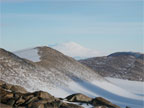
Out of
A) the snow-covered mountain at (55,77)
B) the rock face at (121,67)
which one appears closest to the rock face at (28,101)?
the snow-covered mountain at (55,77)

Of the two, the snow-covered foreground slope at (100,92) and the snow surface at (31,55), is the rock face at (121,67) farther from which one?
the snow-covered foreground slope at (100,92)

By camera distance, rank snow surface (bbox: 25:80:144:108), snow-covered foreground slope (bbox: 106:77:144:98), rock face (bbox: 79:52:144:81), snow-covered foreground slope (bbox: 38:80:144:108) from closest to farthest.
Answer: snow surface (bbox: 25:80:144:108) → snow-covered foreground slope (bbox: 38:80:144:108) → snow-covered foreground slope (bbox: 106:77:144:98) → rock face (bbox: 79:52:144:81)

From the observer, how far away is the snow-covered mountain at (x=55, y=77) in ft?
104

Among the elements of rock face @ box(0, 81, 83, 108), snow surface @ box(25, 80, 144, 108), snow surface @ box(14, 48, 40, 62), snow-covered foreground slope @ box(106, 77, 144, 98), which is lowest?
rock face @ box(0, 81, 83, 108)

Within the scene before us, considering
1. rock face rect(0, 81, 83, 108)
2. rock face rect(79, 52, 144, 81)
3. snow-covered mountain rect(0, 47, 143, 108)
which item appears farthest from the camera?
rock face rect(79, 52, 144, 81)

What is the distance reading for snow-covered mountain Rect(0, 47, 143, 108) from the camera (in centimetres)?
3178

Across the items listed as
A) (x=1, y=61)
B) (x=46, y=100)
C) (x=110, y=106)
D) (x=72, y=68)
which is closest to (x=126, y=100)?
(x=72, y=68)

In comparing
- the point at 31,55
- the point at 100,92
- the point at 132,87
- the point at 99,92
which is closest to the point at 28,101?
the point at 99,92

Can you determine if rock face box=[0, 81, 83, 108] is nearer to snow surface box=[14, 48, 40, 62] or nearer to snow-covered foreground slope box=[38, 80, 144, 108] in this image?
snow-covered foreground slope box=[38, 80, 144, 108]

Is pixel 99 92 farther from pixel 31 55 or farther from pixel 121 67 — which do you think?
pixel 121 67

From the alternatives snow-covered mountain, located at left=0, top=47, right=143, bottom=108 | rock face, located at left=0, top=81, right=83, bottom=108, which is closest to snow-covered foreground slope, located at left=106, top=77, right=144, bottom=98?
snow-covered mountain, located at left=0, top=47, right=143, bottom=108

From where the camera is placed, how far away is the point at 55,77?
121ft

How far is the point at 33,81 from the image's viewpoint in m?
32.2

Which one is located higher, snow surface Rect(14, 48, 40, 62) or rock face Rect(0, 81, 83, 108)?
snow surface Rect(14, 48, 40, 62)
